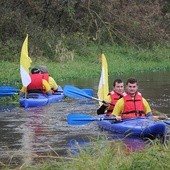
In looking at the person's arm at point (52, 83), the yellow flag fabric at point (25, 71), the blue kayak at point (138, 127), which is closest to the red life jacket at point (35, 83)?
the yellow flag fabric at point (25, 71)

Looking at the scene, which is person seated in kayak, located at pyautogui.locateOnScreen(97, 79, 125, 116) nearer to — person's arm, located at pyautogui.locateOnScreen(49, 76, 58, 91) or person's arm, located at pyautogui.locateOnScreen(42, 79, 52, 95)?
person's arm, located at pyautogui.locateOnScreen(42, 79, 52, 95)

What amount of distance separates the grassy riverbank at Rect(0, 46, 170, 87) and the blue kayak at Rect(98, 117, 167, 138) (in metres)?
7.17

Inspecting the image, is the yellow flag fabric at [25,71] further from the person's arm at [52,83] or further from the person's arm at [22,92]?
the person's arm at [52,83]

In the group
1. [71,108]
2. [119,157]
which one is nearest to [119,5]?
[71,108]

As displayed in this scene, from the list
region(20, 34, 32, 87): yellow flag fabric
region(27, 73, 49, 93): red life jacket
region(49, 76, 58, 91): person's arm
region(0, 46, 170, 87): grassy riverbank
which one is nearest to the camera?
region(20, 34, 32, 87): yellow flag fabric

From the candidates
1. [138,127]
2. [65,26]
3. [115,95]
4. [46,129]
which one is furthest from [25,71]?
[65,26]

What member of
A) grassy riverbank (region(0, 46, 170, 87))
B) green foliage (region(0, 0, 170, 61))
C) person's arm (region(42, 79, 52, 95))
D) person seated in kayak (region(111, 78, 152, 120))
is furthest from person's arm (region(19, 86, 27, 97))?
green foliage (region(0, 0, 170, 61))

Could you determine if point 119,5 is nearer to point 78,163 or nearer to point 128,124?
point 128,124

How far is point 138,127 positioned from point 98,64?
44.5 ft

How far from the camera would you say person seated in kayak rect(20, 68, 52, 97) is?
13.6 m

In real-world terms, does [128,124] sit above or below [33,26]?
below

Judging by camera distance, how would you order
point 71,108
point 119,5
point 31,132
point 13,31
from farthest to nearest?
1. point 119,5
2. point 13,31
3. point 71,108
4. point 31,132

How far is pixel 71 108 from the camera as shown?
43.8ft

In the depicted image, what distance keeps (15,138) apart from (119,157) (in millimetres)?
3931
